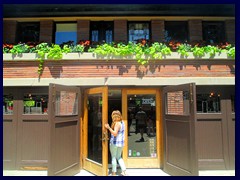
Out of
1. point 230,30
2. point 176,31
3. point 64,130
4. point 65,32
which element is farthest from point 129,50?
point 230,30

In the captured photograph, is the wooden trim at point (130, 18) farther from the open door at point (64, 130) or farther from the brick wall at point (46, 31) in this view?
the open door at point (64, 130)

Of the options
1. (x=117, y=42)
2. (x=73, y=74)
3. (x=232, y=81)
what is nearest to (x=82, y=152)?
(x=73, y=74)

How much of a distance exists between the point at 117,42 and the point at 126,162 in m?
3.92

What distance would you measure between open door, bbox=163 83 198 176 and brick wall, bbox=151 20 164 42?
Result: 2.13 metres

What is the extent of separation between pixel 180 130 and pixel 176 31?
156 inches

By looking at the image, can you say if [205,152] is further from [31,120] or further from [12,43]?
[12,43]

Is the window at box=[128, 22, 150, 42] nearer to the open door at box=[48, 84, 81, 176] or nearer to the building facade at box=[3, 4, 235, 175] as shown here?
the building facade at box=[3, 4, 235, 175]

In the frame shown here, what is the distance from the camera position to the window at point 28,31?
347 inches

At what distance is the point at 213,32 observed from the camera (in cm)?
884

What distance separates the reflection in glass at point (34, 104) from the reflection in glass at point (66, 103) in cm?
109

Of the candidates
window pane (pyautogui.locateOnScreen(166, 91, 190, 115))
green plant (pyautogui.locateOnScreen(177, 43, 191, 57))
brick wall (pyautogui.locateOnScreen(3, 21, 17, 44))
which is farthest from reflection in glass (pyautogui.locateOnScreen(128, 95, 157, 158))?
brick wall (pyautogui.locateOnScreen(3, 21, 17, 44))

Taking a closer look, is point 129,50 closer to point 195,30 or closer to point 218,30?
point 195,30

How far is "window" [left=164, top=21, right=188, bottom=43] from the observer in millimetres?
8756

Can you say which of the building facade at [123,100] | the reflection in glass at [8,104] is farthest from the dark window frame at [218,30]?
the reflection in glass at [8,104]
